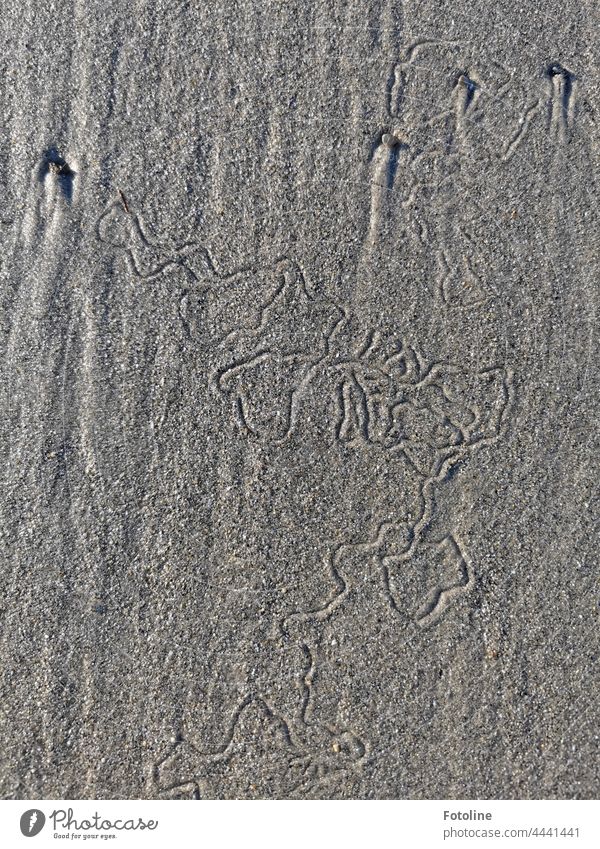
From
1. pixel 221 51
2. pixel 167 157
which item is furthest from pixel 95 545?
pixel 221 51

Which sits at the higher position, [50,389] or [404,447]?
[50,389]

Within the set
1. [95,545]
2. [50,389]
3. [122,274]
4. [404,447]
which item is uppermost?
[122,274]

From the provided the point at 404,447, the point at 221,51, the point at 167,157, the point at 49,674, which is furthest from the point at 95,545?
the point at 221,51

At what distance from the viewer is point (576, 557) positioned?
174cm

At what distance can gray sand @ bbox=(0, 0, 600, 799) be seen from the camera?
170cm

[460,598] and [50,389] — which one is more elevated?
[50,389]

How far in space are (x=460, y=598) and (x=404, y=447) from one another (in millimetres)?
429

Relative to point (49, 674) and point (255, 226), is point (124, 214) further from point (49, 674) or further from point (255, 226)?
point (49, 674)

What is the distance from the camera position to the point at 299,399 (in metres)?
1.79

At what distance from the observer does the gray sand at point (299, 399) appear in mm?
1698

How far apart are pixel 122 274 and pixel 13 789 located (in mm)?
1400

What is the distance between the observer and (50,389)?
5.88ft

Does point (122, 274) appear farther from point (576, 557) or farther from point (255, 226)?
point (576, 557)

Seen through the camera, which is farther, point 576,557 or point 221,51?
point 221,51
